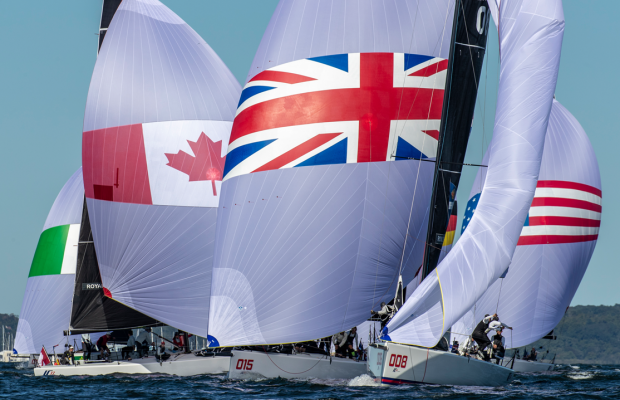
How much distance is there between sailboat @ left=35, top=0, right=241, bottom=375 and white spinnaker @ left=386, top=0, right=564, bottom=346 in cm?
827

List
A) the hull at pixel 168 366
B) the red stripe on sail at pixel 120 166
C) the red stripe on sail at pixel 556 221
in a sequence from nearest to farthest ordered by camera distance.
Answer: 1. the hull at pixel 168 366
2. the red stripe on sail at pixel 120 166
3. the red stripe on sail at pixel 556 221

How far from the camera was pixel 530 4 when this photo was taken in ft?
57.8

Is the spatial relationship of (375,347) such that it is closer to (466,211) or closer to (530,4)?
(530,4)

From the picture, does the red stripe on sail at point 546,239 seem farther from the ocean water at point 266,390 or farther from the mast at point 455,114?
the mast at point 455,114

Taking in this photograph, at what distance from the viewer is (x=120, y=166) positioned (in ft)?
80.6

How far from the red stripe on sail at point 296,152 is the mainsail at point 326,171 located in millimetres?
21

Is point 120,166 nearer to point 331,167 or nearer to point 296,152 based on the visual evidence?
point 296,152

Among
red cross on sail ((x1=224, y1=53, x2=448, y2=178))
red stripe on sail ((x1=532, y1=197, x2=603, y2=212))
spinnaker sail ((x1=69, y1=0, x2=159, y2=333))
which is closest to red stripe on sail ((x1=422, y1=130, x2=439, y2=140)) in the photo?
red cross on sail ((x1=224, y1=53, x2=448, y2=178))

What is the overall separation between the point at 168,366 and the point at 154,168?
5269 millimetres

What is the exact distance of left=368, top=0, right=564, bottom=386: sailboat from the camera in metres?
16.5

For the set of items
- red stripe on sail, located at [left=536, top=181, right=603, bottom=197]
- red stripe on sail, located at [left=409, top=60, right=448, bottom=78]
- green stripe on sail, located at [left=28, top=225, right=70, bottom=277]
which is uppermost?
red stripe on sail, located at [left=409, top=60, right=448, bottom=78]

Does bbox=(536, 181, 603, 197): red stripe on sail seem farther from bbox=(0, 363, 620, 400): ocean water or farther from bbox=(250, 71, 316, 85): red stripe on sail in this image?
bbox=(250, 71, 316, 85): red stripe on sail

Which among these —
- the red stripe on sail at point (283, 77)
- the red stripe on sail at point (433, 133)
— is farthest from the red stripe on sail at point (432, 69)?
the red stripe on sail at point (283, 77)

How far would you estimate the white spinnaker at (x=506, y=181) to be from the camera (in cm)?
1652
